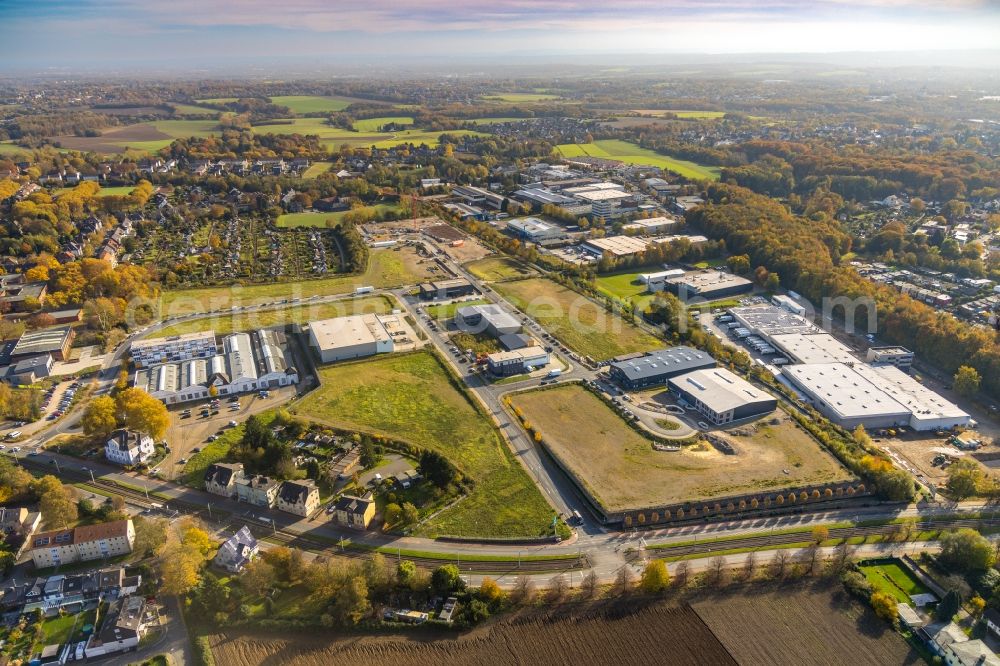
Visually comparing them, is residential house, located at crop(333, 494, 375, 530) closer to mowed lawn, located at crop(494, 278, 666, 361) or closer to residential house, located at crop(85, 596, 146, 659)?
residential house, located at crop(85, 596, 146, 659)

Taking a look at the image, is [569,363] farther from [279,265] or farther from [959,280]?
[959,280]

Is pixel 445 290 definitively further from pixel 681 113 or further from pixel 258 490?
pixel 681 113

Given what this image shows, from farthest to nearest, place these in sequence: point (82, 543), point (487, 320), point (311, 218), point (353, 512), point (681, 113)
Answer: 1. point (681, 113)
2. point (311, 218)
3. point (487, 320)
4. point (353, 512)
5. point (82, 543)

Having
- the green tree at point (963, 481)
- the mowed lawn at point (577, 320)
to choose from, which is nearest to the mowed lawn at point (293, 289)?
the mowed lawn at point (577, 320)

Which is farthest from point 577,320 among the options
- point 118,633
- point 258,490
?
point 118,633

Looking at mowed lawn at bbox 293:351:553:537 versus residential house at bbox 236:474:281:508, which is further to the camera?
residential house at bbox 236:474:281:508

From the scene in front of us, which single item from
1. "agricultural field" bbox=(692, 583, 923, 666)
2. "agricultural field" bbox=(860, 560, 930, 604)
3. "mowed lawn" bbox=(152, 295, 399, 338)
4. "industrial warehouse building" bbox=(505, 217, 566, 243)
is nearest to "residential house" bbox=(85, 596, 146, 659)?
"agricultural field" bbox=(692, 583, 923, 666)

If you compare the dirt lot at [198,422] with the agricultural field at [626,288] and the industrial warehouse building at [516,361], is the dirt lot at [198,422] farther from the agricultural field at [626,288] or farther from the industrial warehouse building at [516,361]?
the agricultural field at [626,288]
